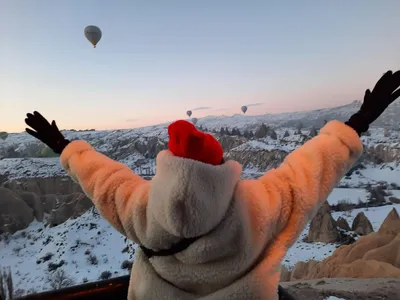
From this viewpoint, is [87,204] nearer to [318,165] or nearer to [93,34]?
[93,34]

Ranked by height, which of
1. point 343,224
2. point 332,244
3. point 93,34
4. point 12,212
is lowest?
point 332,244

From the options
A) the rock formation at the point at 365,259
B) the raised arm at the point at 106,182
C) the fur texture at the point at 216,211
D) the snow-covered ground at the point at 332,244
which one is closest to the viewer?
the fur texture at the point at 216,211

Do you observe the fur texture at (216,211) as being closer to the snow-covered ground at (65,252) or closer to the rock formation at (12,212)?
the snow-covered ground at (65,252)

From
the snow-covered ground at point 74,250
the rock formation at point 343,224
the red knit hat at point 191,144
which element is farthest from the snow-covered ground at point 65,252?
the red knit hat at point 191,144

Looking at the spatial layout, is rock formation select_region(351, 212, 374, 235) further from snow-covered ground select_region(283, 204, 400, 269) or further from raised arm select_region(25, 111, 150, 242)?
raised arm select_region(25, 111, 150, 242)

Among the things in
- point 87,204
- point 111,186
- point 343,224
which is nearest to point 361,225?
point 343,224

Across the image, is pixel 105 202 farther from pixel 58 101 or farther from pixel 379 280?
pixel 58 101

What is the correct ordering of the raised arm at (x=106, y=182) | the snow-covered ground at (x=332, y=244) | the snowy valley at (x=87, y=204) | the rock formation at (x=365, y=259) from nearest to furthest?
the raised arm at (x=106, y=182) → the rock formation at (x=365, y=259) → the snowy valley at (x=87, y=204) → the snow-covered ground at (x=332, y=244)
